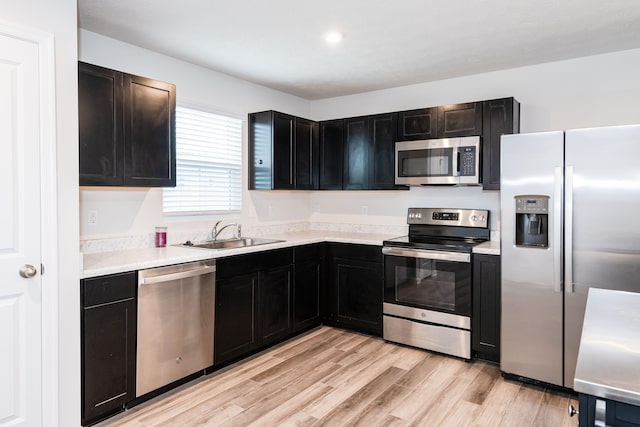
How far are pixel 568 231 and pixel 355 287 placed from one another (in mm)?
1918

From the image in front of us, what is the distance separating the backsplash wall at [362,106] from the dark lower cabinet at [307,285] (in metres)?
0.67

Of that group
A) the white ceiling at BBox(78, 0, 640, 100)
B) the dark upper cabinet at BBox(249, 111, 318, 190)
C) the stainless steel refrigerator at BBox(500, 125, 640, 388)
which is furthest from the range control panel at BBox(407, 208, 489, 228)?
the white ceiling at BBox(78, 0, 640, 100)

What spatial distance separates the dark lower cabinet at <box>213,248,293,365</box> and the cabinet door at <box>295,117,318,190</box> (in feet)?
3.23

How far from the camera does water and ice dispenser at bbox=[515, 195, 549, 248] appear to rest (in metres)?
2.87

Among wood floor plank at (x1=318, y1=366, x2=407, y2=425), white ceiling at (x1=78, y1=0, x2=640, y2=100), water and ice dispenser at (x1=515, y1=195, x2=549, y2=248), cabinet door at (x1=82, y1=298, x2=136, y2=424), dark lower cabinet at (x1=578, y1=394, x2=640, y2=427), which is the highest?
white ceiling at (x1=78, y1=0, x2=640, y2=100)

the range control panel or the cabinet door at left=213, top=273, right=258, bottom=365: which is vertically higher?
the range control panel

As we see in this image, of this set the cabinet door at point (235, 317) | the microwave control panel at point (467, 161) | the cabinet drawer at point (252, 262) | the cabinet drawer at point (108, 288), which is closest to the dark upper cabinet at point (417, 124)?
the microwave control panel at point (467, 161)

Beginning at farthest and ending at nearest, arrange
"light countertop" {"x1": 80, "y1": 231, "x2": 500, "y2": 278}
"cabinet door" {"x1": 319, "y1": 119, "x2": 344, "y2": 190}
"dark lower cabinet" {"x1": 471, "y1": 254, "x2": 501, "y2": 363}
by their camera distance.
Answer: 1. "cabinet door" {"x1": 319, "y1": 119, "x2": 344, "y2": 190}
2. "dark lower cabinet" {"x1": 471, "y1": 254, "x2": 501, "y2": 363}
3. "light countertop" {"x1": 80, "y1": 231, "x2": 500, "y2": 278}

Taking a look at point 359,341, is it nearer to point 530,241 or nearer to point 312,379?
point 312,379

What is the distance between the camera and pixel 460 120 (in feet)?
12.1

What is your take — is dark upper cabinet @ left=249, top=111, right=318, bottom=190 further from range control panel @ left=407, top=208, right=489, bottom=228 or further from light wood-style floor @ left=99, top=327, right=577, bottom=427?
light wood-style floor @ left=99, top=327, right=577, bottom=427

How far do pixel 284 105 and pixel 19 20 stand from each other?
2.85 m

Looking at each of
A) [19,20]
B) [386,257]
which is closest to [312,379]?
[386,257]

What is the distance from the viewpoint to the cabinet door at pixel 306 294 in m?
3.87
